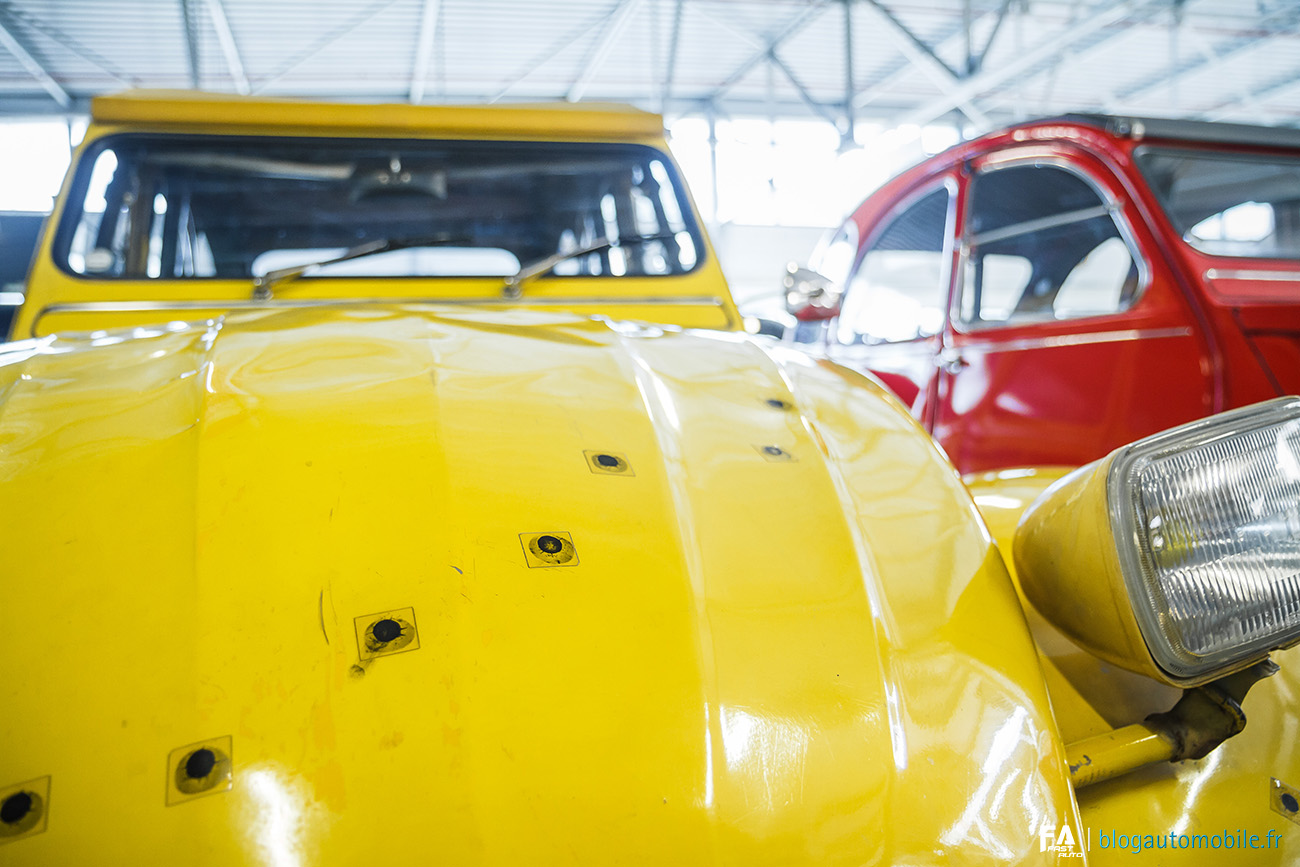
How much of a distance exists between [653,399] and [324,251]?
1012 millimetres

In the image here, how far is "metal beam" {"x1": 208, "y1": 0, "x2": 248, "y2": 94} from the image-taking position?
359 inches

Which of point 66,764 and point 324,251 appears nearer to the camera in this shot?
point 66,764

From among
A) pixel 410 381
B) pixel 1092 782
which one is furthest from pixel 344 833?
pixel 1092 782

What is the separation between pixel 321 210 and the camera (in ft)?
A: 6.19

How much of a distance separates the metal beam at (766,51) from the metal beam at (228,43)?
5985mm

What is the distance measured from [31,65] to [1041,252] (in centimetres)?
1146

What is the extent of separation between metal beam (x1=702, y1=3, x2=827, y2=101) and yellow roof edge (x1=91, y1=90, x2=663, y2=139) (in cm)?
913

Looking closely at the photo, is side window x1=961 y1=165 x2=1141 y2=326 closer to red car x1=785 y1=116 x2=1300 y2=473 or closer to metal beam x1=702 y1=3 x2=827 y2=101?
red car x1=785 y1=116 x2=1300 y2=473

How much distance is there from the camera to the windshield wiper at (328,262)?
5.70 feet

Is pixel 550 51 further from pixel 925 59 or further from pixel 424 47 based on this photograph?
pixel 925 59

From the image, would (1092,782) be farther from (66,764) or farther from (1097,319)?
(1097,319)

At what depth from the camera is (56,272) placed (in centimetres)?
177

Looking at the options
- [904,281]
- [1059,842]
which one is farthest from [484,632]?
[904,281]

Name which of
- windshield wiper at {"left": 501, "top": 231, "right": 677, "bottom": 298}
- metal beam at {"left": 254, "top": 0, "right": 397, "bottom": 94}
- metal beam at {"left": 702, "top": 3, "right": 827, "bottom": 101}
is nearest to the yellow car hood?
windshield wiper at {"left": 501, "top": 231, "right": 677, "bottom": 298}
